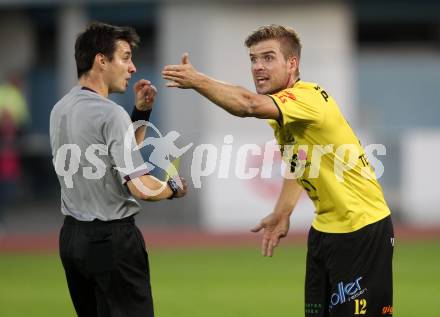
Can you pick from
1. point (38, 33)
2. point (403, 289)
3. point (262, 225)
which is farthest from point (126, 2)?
point (262, 225)

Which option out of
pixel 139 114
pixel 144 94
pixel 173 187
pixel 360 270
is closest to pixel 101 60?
pixel 144 94

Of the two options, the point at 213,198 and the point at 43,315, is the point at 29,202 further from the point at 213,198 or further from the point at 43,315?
the point at 43,315

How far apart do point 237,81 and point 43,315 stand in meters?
9.38

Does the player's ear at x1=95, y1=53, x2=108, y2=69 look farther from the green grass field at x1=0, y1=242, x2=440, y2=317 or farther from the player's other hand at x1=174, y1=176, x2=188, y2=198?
the green grass field at x1=0, y1=242, x2=440, y2=317

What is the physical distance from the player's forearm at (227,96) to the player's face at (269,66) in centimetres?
48

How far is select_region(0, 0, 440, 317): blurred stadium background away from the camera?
10688mm

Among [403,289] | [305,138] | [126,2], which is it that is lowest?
[403,289]

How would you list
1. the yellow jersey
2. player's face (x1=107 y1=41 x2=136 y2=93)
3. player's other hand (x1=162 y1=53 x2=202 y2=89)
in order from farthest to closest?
the yellow jersey → player's face (x1=107 y1=41 x2=136 y2=93) → player's other hand (x1=162 y1=53 x2=202 y2=89)

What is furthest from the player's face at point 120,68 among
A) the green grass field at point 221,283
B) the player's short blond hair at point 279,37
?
the green grass field at point 221,283

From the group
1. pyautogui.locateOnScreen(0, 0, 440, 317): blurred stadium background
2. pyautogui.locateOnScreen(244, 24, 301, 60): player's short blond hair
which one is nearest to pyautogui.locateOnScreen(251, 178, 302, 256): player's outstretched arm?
pyautogui.locateOnScreen(244, 24, 301, 60): player's short blond hair

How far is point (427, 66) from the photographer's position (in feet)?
63.3

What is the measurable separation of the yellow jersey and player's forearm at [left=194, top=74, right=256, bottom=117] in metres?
0.42

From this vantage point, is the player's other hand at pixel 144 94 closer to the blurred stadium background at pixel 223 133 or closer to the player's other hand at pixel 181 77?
the player's other hand at pixel 181 77

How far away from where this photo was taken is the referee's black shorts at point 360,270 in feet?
19.1
